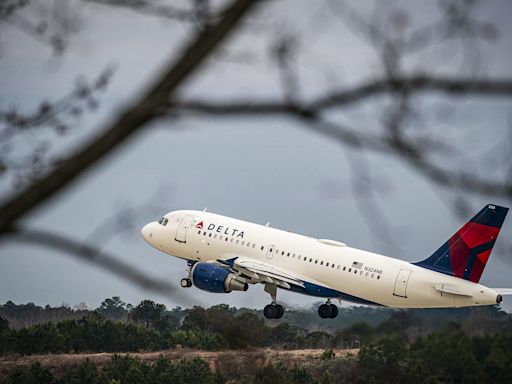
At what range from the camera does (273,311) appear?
159 ft

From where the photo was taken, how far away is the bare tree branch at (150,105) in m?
5.18

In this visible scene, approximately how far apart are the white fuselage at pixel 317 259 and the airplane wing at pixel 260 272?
0.27 m

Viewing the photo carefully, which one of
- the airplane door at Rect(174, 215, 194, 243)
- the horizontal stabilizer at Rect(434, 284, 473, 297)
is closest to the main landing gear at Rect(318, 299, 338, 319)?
the horizontal stabilizer at Rect(434, 284, 473, 297)

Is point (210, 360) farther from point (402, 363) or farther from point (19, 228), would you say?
point (19, 228)

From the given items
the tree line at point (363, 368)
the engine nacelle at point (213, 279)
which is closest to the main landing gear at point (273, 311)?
the engine nacelle at point (213, 279)

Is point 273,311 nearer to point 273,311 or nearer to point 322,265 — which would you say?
point 273,311

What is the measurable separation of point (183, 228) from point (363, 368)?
10230 millimetres

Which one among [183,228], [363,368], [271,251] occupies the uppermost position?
[183,228]

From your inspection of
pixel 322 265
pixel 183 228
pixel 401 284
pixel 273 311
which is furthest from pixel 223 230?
pixel 401 284

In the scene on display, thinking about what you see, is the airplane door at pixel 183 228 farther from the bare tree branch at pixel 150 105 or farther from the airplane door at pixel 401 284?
the bare tree branch at pixel 150 105

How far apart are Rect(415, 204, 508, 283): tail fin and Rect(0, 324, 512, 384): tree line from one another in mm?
3596

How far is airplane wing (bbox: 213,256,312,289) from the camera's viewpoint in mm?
47875

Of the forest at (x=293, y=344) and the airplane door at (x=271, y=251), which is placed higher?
the airplane door at (x=271, y=251)

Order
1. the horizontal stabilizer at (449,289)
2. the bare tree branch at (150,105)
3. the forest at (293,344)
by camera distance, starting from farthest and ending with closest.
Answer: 1. the horizontal stabilizer at (449,289)
2. the forest at (293,344)
3. the bare tree branch at (150,105)
